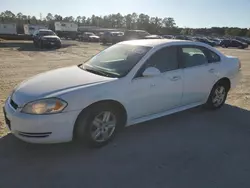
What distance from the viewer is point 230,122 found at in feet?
15.6

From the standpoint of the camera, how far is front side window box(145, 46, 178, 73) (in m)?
4.07

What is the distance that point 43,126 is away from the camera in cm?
310

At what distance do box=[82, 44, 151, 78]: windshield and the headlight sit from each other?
0.94 meters

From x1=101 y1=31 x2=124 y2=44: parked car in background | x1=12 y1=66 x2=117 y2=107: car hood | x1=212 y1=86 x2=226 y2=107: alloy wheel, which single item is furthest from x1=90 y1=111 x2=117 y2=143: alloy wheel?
x1=101 y1=31 x2=124 y2=44: parked car in background

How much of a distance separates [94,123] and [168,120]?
5.82ft

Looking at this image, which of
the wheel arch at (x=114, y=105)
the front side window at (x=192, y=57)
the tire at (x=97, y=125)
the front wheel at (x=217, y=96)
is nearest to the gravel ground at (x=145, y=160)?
the tire at (x=97, y=125)

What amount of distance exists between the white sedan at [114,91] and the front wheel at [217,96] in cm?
2

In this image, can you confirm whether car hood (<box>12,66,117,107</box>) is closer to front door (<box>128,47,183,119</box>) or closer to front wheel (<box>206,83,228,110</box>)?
front door (<box>128,47,183,119</box>)

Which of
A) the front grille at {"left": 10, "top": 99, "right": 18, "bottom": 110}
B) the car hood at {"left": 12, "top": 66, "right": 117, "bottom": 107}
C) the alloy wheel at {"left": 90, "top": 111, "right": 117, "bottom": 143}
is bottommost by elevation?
the alloy wheel at {"left": 90, "top": 111, "right": 117, "bottom": 143}

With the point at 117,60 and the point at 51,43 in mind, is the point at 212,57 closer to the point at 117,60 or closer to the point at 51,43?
the point at 117,60

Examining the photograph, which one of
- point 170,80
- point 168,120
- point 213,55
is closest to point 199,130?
point 168,120

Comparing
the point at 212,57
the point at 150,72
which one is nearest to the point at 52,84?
the point at 150,72

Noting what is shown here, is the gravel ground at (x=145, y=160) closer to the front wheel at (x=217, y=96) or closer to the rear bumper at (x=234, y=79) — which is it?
the front wheel at (x=217, y=96)

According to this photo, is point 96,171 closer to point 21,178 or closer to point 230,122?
point 21,178
